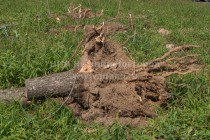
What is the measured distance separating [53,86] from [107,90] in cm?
68

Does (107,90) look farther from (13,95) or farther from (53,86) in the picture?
(13,95)

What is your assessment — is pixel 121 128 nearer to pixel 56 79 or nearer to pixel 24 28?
pixel 56 79

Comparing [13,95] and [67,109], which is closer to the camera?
[67,109]

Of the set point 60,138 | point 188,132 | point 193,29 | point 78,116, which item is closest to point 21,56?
point 78,116

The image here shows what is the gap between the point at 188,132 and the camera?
12.0 ft

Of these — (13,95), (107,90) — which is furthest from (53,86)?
(107,90)

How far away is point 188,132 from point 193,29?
6.32 metres

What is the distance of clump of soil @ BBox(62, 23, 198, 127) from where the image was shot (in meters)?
4.24

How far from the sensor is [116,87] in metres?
4.39

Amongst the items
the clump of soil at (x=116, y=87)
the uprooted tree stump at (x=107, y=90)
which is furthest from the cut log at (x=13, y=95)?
the clump of soil at (x=116, y=87)

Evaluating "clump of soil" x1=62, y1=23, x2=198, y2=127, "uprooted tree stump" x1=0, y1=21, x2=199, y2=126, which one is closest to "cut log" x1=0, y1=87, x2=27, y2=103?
"uprooted tree stump" x1=0, y1=21, x2=199, y2=126

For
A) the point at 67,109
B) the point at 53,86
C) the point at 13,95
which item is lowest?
the point at 67,109

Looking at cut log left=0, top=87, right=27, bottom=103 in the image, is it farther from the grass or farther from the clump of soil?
the clump of soil

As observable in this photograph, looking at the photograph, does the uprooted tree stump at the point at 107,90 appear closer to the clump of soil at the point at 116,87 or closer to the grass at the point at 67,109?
the clump of soil at the point at 116,87
